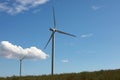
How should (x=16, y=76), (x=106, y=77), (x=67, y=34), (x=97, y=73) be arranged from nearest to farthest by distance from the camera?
(x=106, y=77)
(x=97, y=73)
(x=16, y=76)
(x=67, y=34)

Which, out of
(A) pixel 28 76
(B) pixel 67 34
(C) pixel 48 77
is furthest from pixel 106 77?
(B) pixel 67 34

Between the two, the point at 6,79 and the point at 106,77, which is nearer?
the point at 106,77

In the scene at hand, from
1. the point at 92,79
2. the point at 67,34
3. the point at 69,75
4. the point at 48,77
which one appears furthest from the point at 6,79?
the point at 67,34

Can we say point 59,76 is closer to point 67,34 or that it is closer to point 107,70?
point 107,70

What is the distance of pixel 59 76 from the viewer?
1794 inches

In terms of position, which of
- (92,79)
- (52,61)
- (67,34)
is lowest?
(92,79)

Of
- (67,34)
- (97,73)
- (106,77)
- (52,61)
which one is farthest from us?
(67,34)

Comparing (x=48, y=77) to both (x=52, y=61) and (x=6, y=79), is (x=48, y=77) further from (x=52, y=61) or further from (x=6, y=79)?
(x=52, y=61)

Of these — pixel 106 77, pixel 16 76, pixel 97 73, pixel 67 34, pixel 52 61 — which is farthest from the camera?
→ pixel 67 34

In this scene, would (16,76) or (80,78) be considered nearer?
(80,78)

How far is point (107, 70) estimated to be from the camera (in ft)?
150

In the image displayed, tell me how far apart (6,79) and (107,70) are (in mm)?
14222

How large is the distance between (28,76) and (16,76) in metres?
1.76

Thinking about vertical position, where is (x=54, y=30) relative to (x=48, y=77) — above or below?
above
